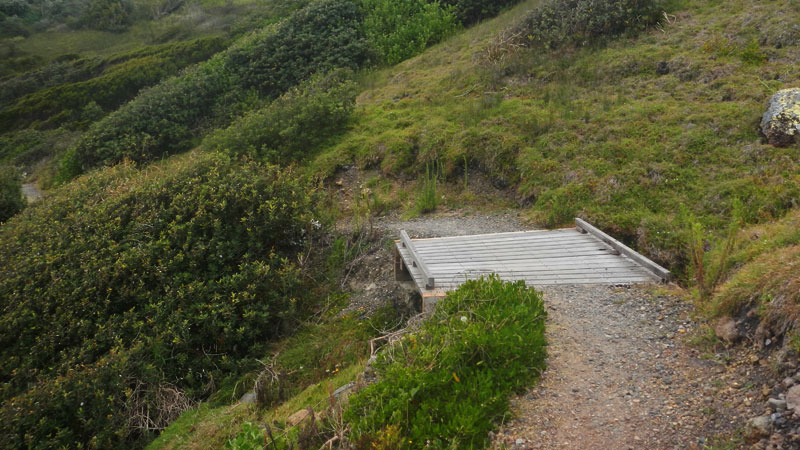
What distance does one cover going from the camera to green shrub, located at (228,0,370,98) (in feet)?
57.2

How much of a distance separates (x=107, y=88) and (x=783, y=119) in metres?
24.1

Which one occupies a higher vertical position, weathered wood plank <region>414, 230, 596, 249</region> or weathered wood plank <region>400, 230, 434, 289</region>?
weathered wood plank <region>400, 230, 434, 289</region>

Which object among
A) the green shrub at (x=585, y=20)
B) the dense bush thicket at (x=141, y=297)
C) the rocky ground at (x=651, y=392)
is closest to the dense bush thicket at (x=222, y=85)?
the green shrub at (x=585, y=20)

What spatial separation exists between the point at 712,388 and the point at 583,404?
915 millimetres

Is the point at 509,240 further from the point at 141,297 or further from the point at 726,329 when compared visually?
the point at 141,297

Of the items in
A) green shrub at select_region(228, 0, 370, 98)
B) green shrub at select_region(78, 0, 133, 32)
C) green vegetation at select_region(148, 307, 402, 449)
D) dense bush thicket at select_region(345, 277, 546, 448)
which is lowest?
green vegetation at select_region(148, 307, 402, 449)

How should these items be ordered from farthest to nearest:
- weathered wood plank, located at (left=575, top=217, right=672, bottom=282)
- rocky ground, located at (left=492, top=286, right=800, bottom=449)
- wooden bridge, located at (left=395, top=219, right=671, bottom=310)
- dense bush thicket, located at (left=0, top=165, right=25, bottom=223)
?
1. dense bush thicket, located at (left=0, top=165, right=25, bottom=223)
2. wooden bridge, located at (left=395, top=219, right=671, bottom=310)
3. weathered wood plank, located at (left=575, top=217, right=672, bottom=282)
4. rocky ground, located at (left=492, top=286, right=800, bottom=449)

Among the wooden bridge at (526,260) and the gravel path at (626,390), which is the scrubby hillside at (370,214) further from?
the wooden bridge at (526,260)

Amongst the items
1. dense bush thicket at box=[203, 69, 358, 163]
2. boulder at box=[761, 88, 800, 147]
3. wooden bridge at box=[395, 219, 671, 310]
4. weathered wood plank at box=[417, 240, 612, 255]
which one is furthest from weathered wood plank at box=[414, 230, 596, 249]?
dense bush thicket at box=[203, 69, 358, 163]

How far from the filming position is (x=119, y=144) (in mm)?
16109

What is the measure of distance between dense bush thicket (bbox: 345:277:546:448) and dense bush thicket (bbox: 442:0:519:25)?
15.1 meters

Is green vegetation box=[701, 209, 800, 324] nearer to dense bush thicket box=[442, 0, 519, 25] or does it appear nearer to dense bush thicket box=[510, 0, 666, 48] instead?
dense bush thicket box=[510, 0, 666, 48]

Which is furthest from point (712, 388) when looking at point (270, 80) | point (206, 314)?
point (270, 80)

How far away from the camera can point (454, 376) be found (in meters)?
4.09
